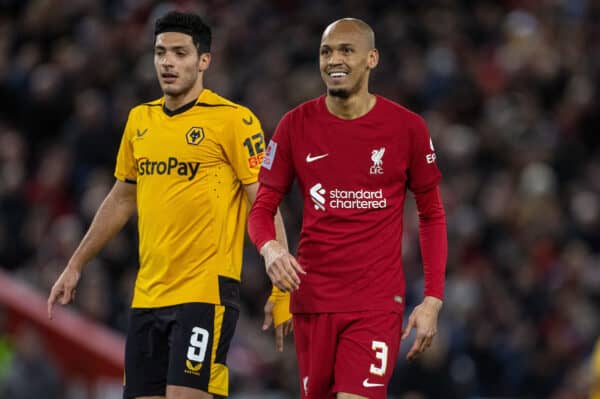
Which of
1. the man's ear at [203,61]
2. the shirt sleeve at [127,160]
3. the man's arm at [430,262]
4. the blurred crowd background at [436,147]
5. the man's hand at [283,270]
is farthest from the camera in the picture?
the blurred crowd background at [436,147]

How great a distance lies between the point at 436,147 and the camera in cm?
1603

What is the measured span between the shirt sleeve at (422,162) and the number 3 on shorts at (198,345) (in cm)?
133

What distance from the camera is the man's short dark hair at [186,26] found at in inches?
294

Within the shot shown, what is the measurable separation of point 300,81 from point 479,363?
4.33 m

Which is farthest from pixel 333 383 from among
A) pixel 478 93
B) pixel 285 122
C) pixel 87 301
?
pixel 478 93

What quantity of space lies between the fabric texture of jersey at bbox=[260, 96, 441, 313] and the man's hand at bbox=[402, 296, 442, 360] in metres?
0.21

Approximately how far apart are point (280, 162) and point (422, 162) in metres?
0.73

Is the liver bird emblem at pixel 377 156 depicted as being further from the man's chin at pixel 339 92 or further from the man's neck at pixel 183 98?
the man's neck at pixel 183 98

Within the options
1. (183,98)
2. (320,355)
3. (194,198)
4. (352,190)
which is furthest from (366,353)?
(183,98)

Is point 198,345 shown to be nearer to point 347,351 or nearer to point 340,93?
point 347,351

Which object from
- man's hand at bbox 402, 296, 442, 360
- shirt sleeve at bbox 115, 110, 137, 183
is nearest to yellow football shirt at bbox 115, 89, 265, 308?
shirt sleeve at bbox 115, 110, 137, 183

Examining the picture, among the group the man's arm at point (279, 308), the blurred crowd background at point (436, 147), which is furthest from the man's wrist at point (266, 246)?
the blurred crowd background at point (436, 147)

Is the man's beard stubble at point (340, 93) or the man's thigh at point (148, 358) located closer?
the man's beard stubble at point (340, 93)

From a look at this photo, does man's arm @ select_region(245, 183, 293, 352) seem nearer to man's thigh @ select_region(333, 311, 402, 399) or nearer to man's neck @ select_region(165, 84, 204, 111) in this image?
man's thigh @ select_region(333, 311, 402, 399)
